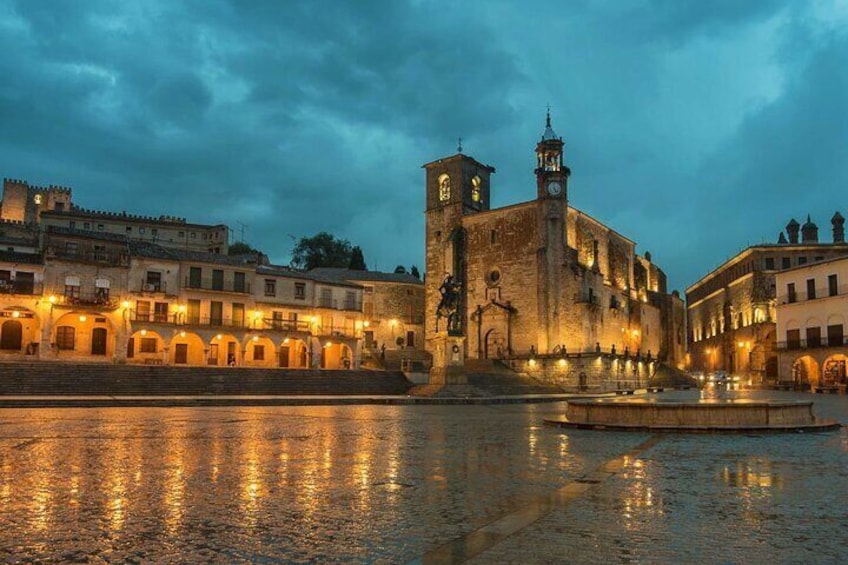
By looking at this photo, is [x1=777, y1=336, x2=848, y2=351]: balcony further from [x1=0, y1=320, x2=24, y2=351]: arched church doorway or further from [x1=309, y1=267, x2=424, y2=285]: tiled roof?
[x1=0, y1=320, x2=24, y2=351]: arched church doorway

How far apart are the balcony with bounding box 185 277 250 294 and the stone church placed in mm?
13705

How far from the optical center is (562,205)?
54156 mm

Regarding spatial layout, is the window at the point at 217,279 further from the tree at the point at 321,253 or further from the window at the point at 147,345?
the tree at the point at 321,253

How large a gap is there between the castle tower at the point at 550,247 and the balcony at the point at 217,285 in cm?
2165

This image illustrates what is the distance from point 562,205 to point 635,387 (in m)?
15.2

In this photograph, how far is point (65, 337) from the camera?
42.1m

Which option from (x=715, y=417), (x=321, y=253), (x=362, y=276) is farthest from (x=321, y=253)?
(x=715, y=417)

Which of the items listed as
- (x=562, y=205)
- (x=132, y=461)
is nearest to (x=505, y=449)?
(x=132, y=461)

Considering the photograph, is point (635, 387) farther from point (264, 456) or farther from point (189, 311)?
point (264, 456)

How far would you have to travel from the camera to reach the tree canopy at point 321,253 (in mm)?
86312

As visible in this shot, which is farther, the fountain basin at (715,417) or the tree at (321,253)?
the tree at (321,253)

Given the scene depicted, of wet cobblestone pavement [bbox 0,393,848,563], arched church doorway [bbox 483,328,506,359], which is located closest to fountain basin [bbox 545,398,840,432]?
wet cobblestone pavement [bbox 0,393,848,563]

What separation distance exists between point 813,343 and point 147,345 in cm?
4613

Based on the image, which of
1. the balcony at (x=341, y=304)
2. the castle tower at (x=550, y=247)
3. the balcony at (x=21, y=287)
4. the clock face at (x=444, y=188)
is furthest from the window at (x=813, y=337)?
the balcony at (x=21, y=287)
